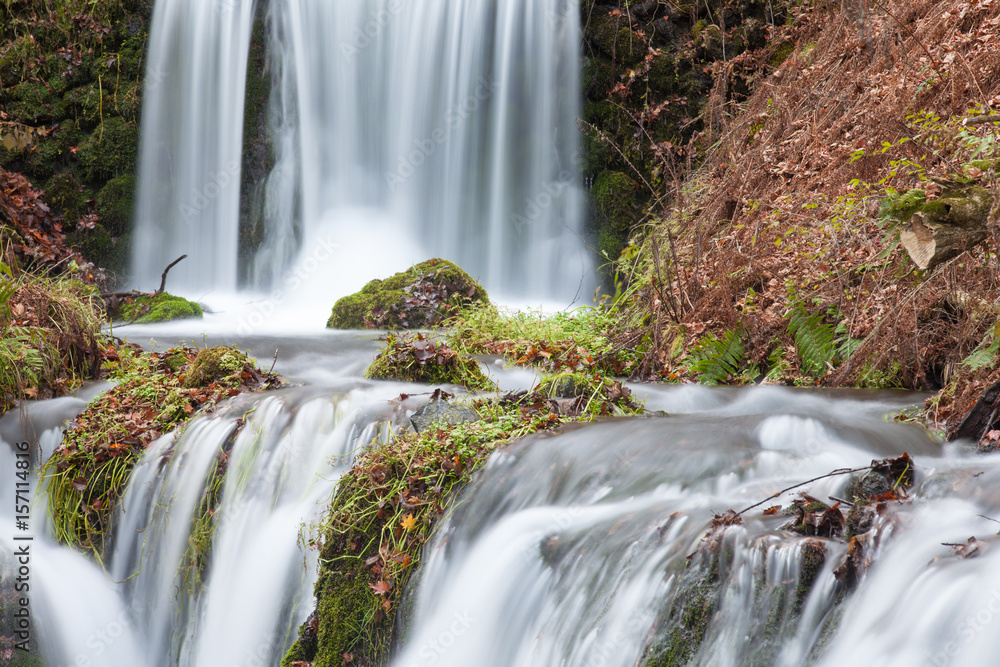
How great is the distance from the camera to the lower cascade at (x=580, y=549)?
2436 mm

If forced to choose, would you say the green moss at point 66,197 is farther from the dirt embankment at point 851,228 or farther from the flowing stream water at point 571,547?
the dirt embankment at point 851,228

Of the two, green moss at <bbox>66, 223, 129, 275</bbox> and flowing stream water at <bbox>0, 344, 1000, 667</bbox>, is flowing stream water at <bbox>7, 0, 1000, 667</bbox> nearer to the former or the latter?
flowing stream water at <bbox>0, 344, 1000, 667</bbox>

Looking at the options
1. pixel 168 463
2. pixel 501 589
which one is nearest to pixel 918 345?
pixel 501 589

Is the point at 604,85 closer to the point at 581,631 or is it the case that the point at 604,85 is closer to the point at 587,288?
the point at 587,288

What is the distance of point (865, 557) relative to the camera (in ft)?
8.21

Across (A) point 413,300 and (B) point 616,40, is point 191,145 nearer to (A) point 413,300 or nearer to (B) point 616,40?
(A) point 413,300

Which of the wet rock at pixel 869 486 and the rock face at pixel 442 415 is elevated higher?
the wet rock at pixel 869 486

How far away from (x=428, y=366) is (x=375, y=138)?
7.55 metres

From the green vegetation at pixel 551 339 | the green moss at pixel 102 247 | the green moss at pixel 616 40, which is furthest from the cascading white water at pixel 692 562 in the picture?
the green moss at pixel 102 247

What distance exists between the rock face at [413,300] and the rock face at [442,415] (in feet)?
14.3

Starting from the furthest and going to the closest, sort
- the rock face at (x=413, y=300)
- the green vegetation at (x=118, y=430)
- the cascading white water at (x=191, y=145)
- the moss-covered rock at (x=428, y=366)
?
the cascading white water at (x=191, y=145), the rock face at (x=413, y=300), the moss-covered rock at (x=428, y=366), the green vegetation at (x=118, y=430)

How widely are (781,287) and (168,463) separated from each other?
14.9ft

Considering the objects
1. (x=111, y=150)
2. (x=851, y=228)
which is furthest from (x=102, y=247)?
(x=851, y=228)

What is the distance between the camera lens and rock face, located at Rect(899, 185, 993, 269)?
381 cm
